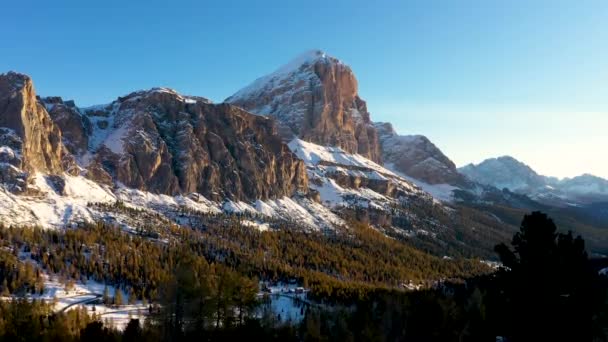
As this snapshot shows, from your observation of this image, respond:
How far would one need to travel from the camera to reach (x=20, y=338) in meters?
61.4

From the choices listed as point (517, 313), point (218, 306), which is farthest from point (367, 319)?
point (517, 313)

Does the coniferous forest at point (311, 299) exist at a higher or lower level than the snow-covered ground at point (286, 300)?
higher

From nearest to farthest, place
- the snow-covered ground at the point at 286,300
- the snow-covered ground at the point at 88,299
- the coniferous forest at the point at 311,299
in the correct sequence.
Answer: the coniferous forest at the point at 311,299 < the snow-covered ground at the point at 88,299 < the snow-covered ground at the point at 286,300

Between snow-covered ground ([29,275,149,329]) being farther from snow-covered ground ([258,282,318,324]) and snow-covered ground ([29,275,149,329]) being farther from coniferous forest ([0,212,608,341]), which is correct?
snow-covered ground ([258,282,318,324])

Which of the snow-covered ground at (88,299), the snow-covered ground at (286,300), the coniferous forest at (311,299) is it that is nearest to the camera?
the coniferous forest at (311,299)

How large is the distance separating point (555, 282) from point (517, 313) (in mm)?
3002

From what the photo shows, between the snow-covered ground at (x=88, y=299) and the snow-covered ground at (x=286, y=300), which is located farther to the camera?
the snow-covered ground at (x=286, y=300)

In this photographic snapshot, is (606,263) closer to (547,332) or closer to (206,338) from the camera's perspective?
(206,338)

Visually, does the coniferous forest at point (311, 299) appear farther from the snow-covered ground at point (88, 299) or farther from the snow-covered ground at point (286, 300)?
the snow-covered ground at point (286, 300)

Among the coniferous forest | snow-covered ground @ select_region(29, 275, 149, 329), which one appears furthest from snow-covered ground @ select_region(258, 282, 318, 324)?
snow-covered ground @ select_region(29, 275, 149, 329)

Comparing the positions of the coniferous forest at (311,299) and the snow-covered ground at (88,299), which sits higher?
the coniferous forest at (311,299)

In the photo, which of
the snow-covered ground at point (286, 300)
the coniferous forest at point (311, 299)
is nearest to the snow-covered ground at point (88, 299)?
the coniferous forest at point (311, 299)

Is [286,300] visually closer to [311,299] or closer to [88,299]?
[311,299]

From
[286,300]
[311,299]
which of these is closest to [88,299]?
[286,300]
